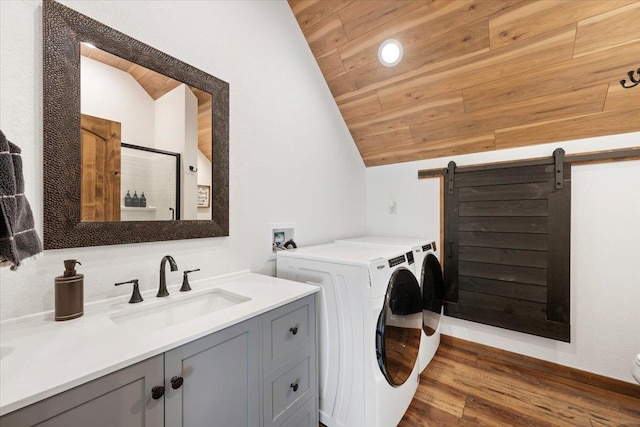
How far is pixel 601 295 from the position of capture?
5.95ft

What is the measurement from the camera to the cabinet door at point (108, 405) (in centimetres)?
57

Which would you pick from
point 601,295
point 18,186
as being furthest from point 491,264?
point 18,186

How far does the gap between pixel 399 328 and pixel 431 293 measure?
2.07ft

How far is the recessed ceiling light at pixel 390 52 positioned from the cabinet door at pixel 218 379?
1.94 m

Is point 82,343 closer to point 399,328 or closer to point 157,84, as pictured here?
point 157,84

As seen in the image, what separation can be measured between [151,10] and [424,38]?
1636mm

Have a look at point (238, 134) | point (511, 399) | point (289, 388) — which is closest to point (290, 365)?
point (289, 388)

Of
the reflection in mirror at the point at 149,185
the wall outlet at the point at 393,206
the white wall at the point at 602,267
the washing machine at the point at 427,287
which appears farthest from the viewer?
the wall outlet at the point at 393,206

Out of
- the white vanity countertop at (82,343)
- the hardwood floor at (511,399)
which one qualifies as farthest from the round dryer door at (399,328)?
the white vanity countertop at (82,343)

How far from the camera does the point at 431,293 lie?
2002 millimetres

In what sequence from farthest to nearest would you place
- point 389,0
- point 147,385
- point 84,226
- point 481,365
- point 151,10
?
point 481,365 < point 389,0 < point 151,10 < point 84,226 < point 147,385

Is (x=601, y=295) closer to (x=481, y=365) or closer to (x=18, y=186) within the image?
(x=481, y=365)

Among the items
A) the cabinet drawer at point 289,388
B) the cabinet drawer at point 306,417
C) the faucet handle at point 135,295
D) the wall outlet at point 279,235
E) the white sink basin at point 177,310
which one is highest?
the wall outlet at point 279,235

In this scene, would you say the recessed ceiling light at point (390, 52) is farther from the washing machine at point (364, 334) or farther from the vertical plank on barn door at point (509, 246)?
the washing machine at point (364, 334)
